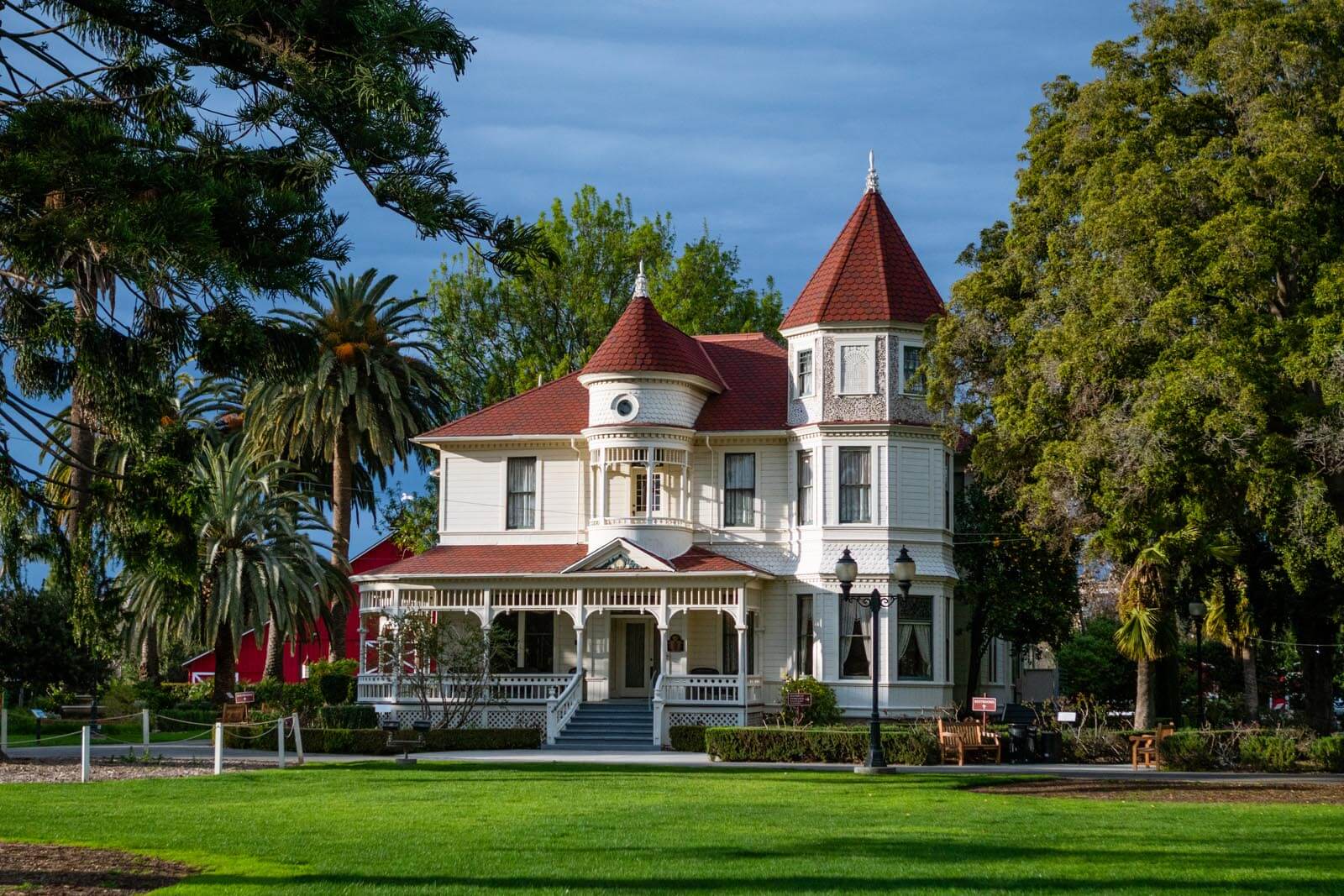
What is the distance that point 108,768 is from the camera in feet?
90.3

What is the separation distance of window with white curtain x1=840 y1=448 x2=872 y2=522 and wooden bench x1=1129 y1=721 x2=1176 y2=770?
10856mm

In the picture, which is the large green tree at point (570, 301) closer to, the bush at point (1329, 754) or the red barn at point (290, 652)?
the red barn at point (290, 652)

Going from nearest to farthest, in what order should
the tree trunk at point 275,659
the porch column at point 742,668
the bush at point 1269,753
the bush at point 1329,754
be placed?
the bush at point 1269,753 < the bush at point 1329,754 < the porch column at point 742,668 < the tree trunk at point 275,659

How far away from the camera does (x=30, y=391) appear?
36.3 ft

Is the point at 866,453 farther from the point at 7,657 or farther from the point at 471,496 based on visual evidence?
the point at 7,657

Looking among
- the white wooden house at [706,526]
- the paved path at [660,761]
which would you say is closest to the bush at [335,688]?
the white wooden house at [706,526]

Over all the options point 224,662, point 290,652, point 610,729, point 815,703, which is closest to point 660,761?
point 610,729

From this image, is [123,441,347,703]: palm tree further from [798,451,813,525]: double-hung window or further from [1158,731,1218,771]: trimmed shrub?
[1158,731,1218,771]: trimmed shrub

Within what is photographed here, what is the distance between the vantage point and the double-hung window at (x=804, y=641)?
39906 millimetres

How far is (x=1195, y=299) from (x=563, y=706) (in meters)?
18.5

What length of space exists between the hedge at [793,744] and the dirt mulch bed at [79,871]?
17.7m

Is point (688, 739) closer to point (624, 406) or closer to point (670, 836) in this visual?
point (624, 406)

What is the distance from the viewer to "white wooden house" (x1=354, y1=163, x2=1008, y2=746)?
38844mm

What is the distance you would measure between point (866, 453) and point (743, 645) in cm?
603
